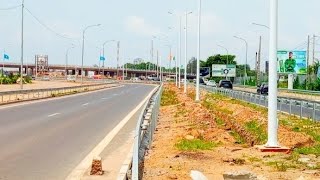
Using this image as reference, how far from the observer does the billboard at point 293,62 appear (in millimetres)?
77188

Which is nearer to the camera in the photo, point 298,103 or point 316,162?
point 316,162

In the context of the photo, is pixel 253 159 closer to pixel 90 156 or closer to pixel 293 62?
pixel 90 156

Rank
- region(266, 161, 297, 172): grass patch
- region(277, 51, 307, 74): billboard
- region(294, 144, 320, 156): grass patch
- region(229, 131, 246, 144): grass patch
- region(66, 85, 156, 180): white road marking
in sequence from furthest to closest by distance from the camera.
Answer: region(277, 51, 307, 74): billboard < region(229, 131, 246, 144): grass patch < region(294, 144, 320, 156): grass patch < region(266, 161, 297, 172): grass patch < region(66, 85, 156, 180): white road marking

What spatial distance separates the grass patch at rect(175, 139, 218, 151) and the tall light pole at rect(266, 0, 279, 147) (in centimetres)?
Result: 179

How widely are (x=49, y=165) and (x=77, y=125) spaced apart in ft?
35.2

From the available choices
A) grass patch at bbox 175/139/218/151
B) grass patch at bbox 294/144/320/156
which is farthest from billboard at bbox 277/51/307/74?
grass patch at bbox 294/144/320/156

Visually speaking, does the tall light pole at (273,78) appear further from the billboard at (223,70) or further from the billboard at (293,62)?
the billboard at (223,70)

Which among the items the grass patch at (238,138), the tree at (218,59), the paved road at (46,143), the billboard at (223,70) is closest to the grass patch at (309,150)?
the grass patch at (238,138)

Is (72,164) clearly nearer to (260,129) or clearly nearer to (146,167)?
(146,167)

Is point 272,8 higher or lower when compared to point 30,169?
higher

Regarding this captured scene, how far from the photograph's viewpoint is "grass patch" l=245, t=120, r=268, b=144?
61.7ft

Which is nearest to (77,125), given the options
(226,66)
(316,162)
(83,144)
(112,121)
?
(112,121)

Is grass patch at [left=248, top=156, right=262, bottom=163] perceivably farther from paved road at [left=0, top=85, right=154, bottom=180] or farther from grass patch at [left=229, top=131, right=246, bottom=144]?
grass patch at [left=229, top=131, right=246, bottom=144]

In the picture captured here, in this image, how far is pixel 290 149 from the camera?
1497 cm
